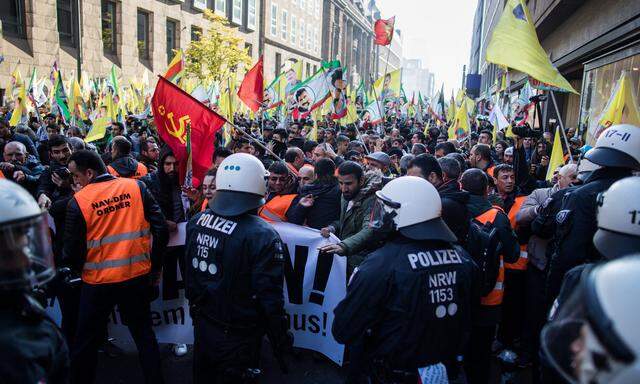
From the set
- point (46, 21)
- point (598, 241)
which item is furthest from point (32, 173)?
point (46, 21)

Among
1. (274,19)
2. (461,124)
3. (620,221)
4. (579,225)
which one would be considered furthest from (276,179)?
(274,19)

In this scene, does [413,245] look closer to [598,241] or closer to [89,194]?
[598,241]

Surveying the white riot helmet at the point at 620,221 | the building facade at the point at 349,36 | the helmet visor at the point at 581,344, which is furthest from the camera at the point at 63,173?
the building facade at the point at 349,36

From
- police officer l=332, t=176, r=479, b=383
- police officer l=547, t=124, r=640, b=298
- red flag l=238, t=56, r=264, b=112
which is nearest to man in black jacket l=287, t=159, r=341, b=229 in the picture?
police officer l=547, t=124, r=640, b=298

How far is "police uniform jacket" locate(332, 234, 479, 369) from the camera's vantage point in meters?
2.46

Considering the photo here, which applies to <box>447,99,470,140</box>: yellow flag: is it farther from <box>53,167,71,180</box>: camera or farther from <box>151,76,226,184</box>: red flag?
<box>53,167,71,180</box>: camera

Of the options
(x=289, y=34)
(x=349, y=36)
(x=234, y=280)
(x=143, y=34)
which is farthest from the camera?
(x=349, y=36)

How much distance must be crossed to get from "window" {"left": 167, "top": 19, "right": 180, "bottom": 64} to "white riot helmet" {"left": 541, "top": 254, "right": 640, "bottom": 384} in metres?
35.5

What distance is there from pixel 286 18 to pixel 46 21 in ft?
109

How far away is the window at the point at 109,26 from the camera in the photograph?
90.9 ft

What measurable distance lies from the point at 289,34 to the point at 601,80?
43.5m

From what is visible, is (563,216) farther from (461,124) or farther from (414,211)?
(461,124)

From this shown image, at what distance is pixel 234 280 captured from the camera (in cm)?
301

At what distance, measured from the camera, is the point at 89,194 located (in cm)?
362
